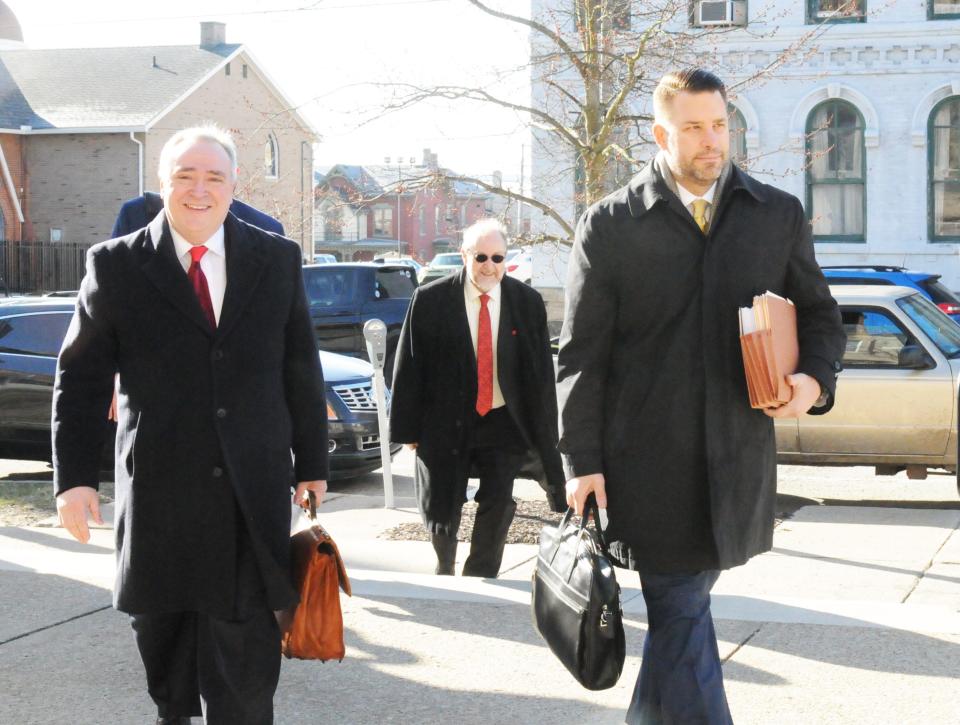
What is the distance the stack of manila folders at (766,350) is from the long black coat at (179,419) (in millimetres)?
1331

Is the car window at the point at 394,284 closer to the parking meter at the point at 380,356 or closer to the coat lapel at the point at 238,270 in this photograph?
the parking meter at the point at 380,356

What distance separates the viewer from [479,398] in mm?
6840

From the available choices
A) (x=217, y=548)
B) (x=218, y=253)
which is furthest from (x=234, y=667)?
(x=218, y=253)

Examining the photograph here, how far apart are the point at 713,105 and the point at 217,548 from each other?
180 centimetres

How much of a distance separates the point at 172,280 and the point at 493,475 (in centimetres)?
310

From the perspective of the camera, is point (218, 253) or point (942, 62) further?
point (942, 62)

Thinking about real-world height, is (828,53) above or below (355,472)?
above

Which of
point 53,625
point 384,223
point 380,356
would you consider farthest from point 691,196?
point 384,223

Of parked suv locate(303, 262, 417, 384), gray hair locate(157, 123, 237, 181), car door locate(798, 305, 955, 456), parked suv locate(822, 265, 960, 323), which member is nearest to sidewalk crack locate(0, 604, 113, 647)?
gray hair locate(157, 123, 237, 181)

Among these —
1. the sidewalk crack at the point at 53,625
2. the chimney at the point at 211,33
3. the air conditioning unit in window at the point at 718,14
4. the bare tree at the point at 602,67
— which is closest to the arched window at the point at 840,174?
the air conditioning unit in window at the point at 718,14

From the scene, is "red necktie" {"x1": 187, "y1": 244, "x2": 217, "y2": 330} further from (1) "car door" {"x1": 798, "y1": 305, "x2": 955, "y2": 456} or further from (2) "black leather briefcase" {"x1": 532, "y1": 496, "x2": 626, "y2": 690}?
(1) "car door" {"x1": 798, "y1": 305, "x2": 955, "y2": 456}

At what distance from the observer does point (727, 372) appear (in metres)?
3.76

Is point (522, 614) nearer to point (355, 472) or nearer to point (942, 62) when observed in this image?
point (355, 472)

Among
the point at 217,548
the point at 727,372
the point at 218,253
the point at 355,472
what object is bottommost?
the point at 355,472
